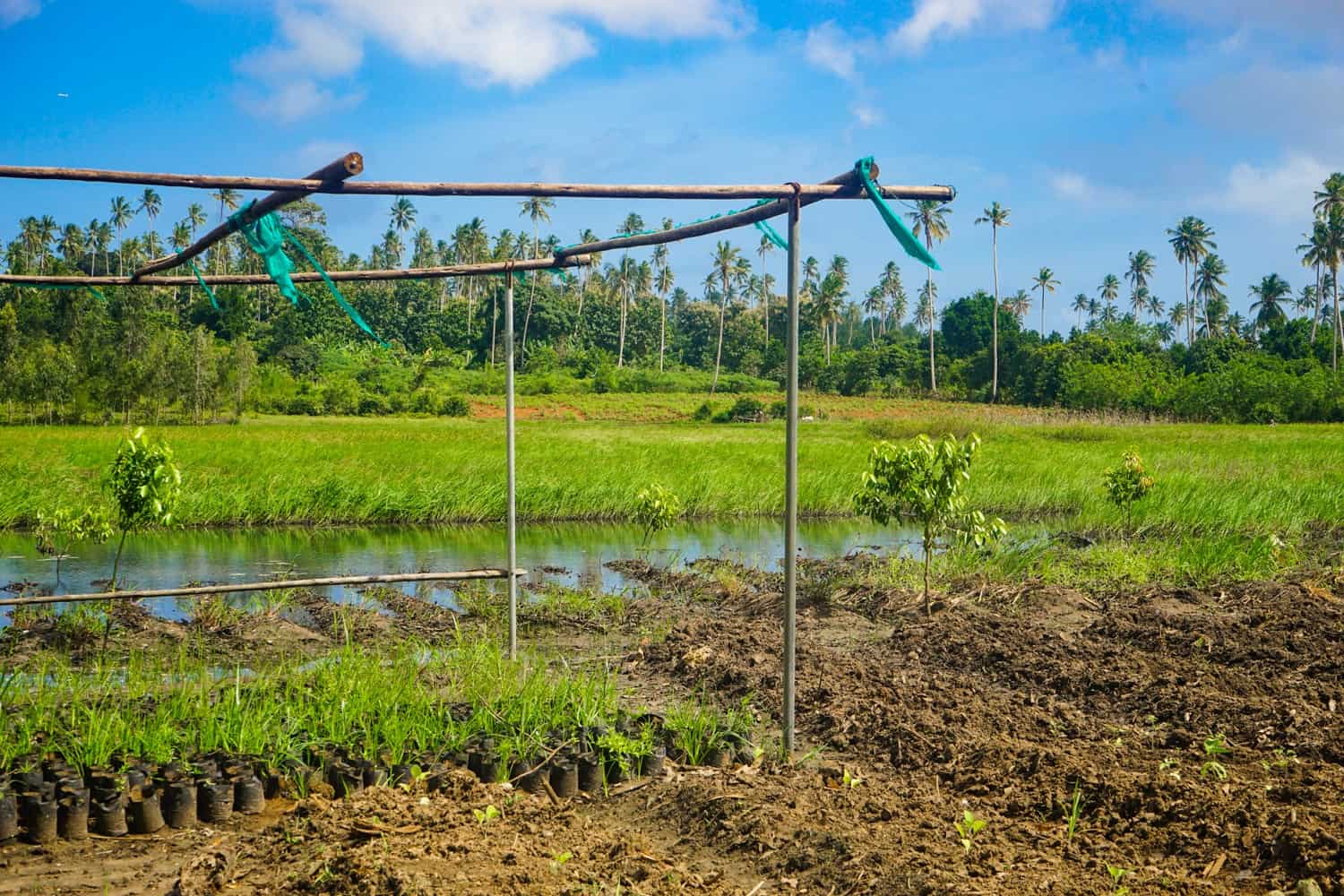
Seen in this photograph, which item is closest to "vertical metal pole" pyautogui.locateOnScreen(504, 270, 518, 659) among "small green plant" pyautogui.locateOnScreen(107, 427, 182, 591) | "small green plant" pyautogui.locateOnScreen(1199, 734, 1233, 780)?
"small green plant" pyautogui.locateOnScreen(107, 427, 182, 591)

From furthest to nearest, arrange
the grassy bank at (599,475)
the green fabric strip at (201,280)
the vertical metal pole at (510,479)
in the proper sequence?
the grassy bank at (599,475) → the vertical metal pole at (510,479) → the green fabric strip at (201,280)

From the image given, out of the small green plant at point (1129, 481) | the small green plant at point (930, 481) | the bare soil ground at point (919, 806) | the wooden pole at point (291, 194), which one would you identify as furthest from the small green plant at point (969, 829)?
the small green plant at point (1129, 481)

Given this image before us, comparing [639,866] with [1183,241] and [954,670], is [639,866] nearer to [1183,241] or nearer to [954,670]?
[954,670]

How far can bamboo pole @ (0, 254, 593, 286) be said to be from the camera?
5.90m

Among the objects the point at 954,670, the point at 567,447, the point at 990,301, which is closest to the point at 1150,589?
the point at 954,670

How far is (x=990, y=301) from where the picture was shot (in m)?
68.4

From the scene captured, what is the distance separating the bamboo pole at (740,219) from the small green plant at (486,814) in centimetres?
270

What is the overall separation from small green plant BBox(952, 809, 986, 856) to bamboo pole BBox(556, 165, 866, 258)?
265 centimetres

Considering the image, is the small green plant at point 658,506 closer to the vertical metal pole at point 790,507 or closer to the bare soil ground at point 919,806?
the bare soil ground at point 919,806

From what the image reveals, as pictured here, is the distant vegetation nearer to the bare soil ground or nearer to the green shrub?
the green shrub

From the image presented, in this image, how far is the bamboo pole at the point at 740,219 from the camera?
484 cm

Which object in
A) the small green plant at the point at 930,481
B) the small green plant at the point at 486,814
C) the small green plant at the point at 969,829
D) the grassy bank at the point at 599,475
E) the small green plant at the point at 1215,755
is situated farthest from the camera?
the grassy bank at the point at 599,475

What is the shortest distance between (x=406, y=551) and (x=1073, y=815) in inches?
437

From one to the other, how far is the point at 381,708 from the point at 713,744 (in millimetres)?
1522
